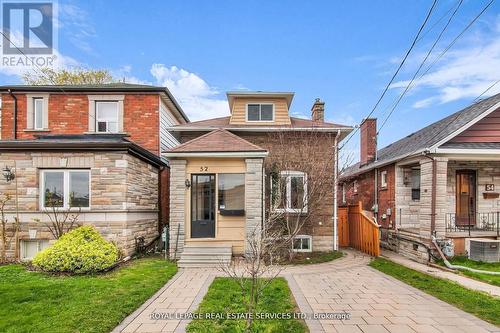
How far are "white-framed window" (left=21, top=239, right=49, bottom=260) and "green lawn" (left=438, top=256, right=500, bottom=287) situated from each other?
41.2 ft

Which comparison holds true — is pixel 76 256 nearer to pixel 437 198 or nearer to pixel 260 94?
pixel 260 94

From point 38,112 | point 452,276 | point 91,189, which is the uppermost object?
point 38,112

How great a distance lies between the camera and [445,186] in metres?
9.23

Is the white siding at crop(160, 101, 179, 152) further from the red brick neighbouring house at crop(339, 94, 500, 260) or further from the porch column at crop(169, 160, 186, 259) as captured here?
the red brick neighbouring house at crop(339, 94, 500, 260)

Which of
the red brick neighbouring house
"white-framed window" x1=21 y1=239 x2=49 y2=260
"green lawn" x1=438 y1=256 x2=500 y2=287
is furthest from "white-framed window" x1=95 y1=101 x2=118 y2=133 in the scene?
"green lawn" x1=438 y1=256 x2=500 y2=287

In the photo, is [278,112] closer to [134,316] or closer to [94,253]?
[94,253]

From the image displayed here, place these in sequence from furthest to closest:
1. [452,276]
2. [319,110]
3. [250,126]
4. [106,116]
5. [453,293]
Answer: [106,116], [319,110], [250,126], [452,276], [453,293]

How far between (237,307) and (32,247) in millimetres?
7699

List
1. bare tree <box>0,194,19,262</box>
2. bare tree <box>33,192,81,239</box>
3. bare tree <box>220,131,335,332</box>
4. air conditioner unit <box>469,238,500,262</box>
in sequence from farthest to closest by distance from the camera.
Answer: bare tree <box>220,131,335,332</box> < air conditioner unit <box>469,238,500,262</box> < bare tree <box>33,192,81,239</box> < bare tree <box>0,194,19,262</box>

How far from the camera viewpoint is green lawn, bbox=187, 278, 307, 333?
13.1 ft

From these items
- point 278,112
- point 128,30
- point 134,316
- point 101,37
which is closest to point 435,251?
point 278,112

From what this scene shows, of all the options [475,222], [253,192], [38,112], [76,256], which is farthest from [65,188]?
[475,222]

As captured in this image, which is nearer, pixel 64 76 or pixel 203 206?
pixel 203 206

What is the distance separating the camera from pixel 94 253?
725cm
